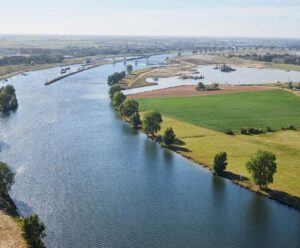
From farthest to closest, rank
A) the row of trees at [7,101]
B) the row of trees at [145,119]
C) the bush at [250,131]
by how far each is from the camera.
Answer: the row of trees at [7,101] < the bush at [250,131] < the row of trees at [145,119]

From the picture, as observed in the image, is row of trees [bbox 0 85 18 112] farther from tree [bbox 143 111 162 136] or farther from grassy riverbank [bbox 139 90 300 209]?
tree [bbox 143 111 162 136]

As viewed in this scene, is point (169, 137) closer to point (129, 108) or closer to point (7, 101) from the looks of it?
point (129, 108)

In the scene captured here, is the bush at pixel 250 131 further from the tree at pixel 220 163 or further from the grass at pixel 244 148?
the tree at pixel 220 163

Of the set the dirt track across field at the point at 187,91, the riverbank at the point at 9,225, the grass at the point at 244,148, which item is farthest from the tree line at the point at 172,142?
the riverbank at the point at 9,225

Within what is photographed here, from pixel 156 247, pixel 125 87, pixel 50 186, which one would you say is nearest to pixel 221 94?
pixel 125 87

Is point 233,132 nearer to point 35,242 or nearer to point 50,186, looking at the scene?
point 50,186

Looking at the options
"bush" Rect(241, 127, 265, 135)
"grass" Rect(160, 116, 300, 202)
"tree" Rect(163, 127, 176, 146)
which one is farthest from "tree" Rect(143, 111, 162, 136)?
"bush" Rect(241, 127, 265, 135)
